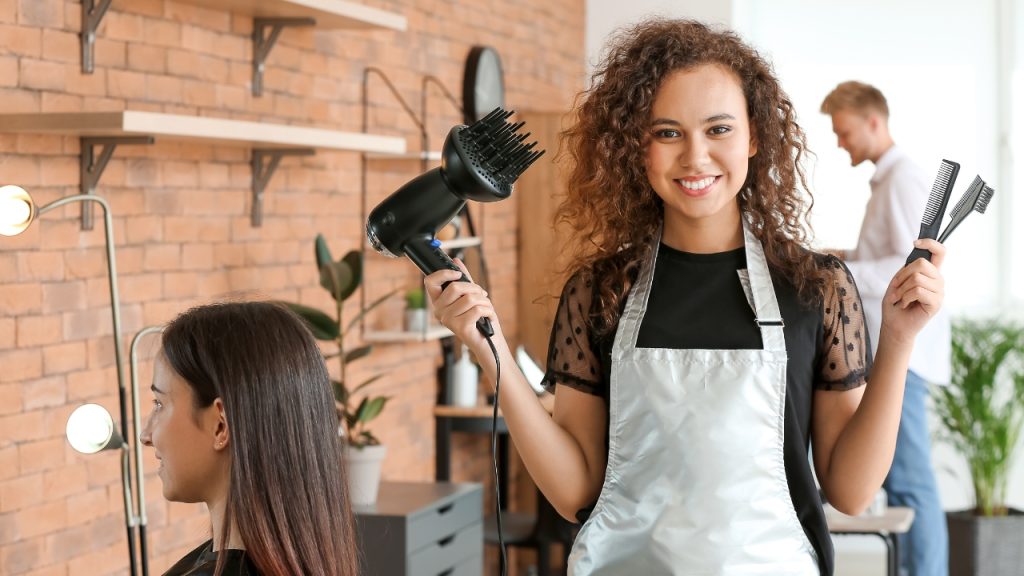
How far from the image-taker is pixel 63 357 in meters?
2.64

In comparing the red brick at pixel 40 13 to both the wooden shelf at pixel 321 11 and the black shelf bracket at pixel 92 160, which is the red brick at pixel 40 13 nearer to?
the black shelf bracket at pixel 92 160

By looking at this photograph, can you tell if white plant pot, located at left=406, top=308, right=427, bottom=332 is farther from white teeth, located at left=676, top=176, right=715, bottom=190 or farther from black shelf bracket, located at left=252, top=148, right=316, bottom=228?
white teeth, located at left=676, top=176, right=715, bottom=190

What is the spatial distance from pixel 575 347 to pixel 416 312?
238 cm

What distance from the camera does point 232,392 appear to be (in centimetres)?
145

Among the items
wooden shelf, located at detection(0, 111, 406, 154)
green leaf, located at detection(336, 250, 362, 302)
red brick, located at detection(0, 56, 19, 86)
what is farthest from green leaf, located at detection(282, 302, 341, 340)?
red brick, located at detection(0, 56, 19, 86)

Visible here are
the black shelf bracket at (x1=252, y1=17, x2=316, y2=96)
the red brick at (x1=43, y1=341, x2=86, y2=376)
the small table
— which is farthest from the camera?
the small table

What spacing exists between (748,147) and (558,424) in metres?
0.44

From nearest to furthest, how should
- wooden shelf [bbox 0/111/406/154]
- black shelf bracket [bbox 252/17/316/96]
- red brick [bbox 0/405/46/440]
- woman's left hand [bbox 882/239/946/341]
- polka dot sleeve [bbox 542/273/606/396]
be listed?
1. woman's left hand [bbox 882/239/946/341]
2. polka dot sleeve [bbox 542/273/606/396]
3. wooden shelf [bbox 0/111/406/154]
4. red brick [bbox 0/405/46/440]
5. black shelf bracket [bbox 252/17/316/96]

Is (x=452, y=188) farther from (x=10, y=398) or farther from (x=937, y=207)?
(x=10, y=398)

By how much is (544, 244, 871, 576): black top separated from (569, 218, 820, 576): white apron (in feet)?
0.06

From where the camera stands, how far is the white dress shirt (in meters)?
4.11

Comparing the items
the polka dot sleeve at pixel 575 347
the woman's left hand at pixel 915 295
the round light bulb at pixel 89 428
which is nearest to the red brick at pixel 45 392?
the round light bulb at pixel 89 428

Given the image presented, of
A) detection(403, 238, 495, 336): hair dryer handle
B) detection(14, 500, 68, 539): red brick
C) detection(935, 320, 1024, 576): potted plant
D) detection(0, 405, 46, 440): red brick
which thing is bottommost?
detection(935, 320, 1024, 576): potted plant

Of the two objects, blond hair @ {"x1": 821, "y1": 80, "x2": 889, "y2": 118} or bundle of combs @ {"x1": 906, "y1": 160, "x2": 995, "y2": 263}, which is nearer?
bundle of combs @ {"x1": 906, "y1": 160, "x2": 995, "y2": 263}
